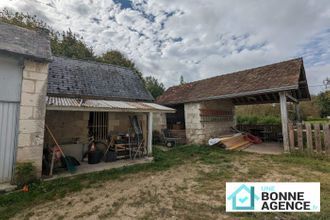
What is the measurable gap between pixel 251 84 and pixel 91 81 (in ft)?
28.9

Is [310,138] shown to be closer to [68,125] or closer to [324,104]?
[68,125]

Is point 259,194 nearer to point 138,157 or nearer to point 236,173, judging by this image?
point 236,173

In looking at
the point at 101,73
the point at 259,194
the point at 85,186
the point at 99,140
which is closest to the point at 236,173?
the point at 259,194

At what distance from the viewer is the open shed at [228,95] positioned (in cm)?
825

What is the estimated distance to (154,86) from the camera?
21.7 metres

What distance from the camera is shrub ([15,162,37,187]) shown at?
4.36 m

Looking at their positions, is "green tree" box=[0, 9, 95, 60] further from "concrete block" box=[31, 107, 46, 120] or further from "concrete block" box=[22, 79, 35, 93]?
"concrete block" box=[31, 107, 46, 120]

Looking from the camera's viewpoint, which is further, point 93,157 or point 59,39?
point 59,39

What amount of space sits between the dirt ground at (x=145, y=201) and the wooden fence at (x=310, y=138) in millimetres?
3385

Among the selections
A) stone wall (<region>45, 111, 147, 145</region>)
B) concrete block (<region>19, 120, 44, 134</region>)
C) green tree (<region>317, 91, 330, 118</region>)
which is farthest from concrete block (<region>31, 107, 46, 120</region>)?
green tree (<region>317, 91, 330, 118</region>)

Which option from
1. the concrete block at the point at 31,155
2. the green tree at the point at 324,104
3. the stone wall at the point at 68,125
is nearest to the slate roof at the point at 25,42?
the concrete block at the point at 31,155

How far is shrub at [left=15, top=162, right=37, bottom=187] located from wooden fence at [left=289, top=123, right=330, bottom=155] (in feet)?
32.4

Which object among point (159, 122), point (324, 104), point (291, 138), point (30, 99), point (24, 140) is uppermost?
point (324, 104)

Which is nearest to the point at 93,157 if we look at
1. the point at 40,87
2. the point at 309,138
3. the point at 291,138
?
the point at 40,87
